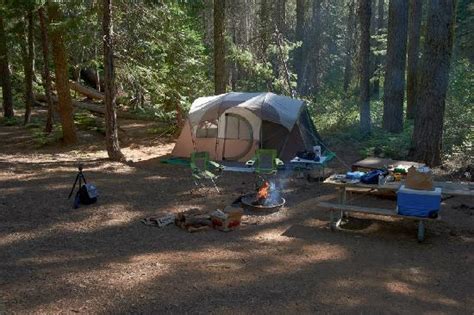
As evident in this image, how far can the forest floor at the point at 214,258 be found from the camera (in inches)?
177

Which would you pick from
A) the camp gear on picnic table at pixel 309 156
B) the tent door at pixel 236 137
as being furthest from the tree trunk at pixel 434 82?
the tent door at pixel 236 137

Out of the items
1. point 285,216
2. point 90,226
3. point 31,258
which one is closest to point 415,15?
point 285,216

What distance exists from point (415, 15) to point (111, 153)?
11181 millimetres

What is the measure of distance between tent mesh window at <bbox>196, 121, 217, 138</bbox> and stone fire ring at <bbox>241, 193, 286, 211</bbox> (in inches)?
148

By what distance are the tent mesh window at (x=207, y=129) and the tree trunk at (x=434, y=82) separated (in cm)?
490

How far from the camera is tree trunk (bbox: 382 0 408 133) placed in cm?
1350

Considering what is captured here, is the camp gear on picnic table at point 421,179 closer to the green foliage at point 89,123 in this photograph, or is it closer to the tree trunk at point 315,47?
the green foliage at point 89,123

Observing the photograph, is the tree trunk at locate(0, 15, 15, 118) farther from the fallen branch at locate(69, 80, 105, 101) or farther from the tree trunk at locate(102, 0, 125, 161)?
the tree trunk at locate(102, 0, 125, 161)

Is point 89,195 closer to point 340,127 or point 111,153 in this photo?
point 111,153

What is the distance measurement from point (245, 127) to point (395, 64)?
5447 mm

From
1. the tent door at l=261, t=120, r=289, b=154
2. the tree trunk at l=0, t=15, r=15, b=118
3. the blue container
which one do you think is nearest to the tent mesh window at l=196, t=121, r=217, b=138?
the tent door at l=261, t=120, r=289, b=154

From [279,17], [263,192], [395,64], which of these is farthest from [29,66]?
[279,17]

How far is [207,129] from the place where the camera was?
11836 millimetres

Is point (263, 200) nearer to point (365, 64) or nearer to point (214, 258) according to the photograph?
point (214, 258)
